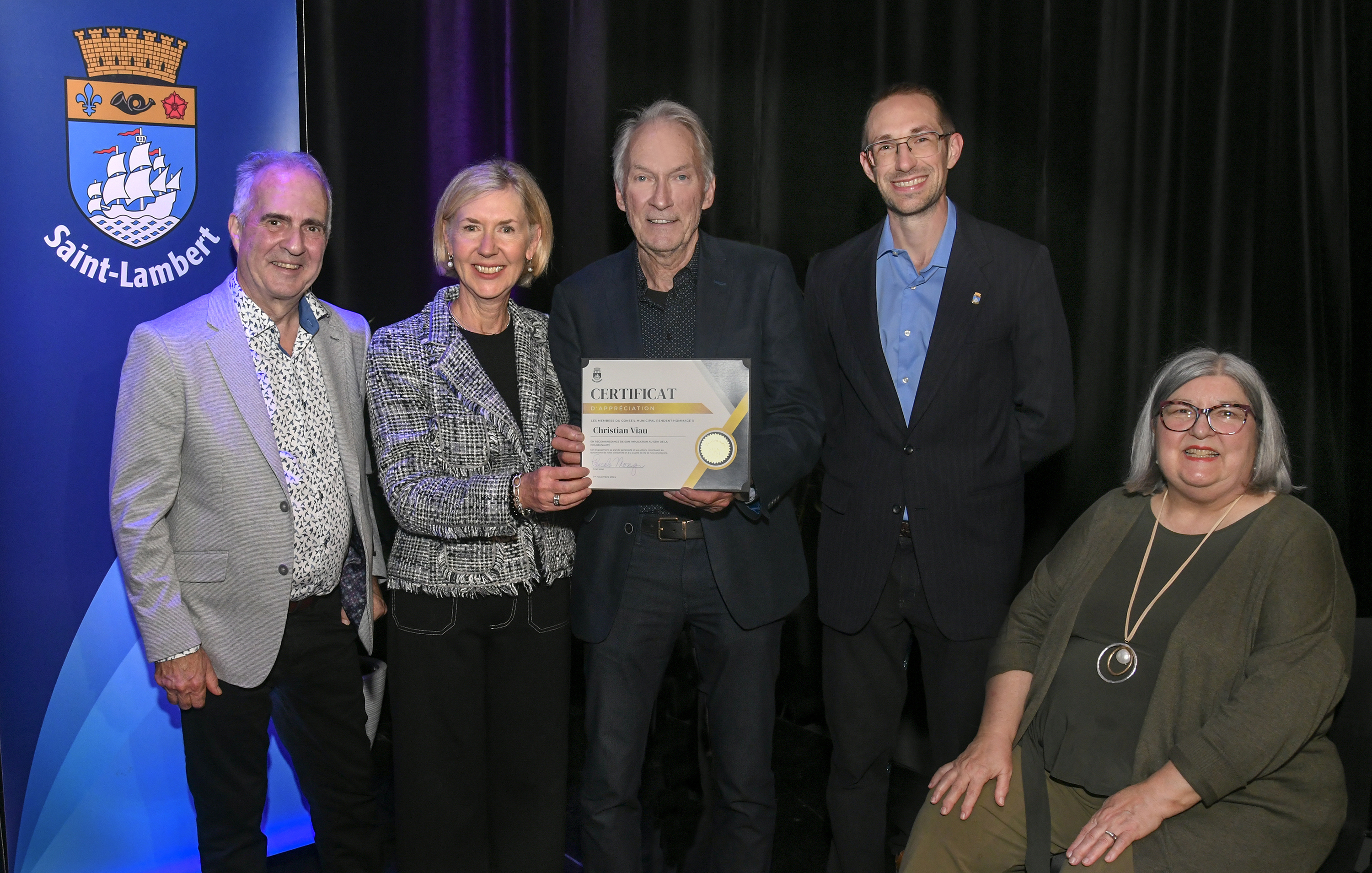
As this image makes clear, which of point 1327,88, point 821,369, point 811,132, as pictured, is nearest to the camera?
point 821,369

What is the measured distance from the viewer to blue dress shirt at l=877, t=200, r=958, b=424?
2.46 metres

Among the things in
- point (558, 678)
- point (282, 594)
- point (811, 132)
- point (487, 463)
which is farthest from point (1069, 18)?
point (282, 594)

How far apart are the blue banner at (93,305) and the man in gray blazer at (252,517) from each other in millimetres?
507

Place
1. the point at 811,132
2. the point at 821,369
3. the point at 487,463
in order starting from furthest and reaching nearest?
1. the point at 811,132
2. the point at 821,369
3. the point at 487,463

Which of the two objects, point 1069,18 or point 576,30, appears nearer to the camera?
point 1069,18

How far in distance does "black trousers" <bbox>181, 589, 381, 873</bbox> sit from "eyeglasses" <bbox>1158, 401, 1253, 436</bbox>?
199cm

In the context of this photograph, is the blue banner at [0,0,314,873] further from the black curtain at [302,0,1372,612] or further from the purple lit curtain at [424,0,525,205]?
the purple lit curtain at [424,0,525,205]

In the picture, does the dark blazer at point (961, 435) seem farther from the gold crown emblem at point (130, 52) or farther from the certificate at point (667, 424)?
the gold crown emblem at point (130, 52)

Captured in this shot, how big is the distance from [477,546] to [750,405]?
69cm

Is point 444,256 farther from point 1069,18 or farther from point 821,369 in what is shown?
point 1069,18

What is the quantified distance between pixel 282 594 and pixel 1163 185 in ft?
9.64

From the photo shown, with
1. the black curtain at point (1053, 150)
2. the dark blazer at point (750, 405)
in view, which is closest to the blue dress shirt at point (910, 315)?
the dark blazer at point (750, 405)

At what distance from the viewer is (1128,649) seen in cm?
212

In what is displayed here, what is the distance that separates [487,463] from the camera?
228 cm
